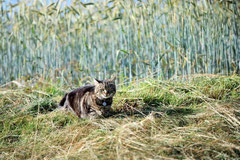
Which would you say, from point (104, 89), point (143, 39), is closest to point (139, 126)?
point (104, 89)

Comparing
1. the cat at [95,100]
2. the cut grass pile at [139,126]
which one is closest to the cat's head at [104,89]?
the cat at [95,100]

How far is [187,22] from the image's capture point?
141 inches

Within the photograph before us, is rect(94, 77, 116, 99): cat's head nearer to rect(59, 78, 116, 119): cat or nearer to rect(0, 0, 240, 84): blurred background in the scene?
rect(59, 78, 116, 119): cat

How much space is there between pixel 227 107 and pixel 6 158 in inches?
64.6

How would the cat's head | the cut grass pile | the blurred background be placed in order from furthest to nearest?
the blurred background → the cat's head → the cut grass pile

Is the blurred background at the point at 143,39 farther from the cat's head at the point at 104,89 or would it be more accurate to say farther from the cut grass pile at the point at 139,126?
the cat's head at the point at 104,89

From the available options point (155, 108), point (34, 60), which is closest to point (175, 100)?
point (155, 108)

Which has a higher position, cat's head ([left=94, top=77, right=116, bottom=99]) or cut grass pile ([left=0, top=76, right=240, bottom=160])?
cat's head ([left=94, top=77, right=116, bottom=99])

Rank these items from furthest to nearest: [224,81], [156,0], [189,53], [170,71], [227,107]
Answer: [170,71] < [156,0] < [189,53] < [224,81] < [227,107]

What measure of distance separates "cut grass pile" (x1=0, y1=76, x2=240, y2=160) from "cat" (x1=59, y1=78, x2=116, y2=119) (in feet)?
0.34

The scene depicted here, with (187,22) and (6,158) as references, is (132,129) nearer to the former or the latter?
(6,158)

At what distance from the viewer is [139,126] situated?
6.17 ft

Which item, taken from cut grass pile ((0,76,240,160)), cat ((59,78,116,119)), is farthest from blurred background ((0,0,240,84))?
cat ((59,78,116,119))

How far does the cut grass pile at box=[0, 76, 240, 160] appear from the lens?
5.25ft
